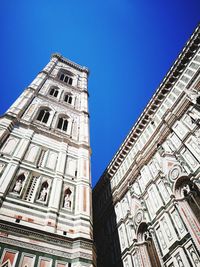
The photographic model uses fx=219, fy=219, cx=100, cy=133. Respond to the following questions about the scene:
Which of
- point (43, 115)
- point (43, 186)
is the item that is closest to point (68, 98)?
point (43, 115)

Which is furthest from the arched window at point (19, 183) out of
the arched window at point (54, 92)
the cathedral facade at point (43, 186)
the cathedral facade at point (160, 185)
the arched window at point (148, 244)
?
the arched window at point (54, 92)

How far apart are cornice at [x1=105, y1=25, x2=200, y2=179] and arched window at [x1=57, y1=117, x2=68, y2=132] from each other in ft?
14.4

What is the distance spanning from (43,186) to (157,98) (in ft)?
27.7

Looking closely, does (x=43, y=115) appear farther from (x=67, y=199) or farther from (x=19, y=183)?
(x=67, y=199)

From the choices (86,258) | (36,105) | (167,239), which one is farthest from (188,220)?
(36,105)

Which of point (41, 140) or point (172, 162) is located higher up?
point (41, 140)

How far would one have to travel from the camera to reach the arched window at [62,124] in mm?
16516

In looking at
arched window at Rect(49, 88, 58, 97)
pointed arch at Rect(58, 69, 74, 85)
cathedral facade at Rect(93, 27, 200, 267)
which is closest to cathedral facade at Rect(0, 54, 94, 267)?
cathedral facade at Rect(93, 27, 200, 267)

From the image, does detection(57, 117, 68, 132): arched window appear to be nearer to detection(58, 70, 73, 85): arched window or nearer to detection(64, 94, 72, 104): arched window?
detection(64, 94, 72, 104): arched window

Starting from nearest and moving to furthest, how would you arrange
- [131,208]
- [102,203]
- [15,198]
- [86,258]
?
1. [86,258]
2. [15,198]
3. [131,208]
4. [102,203]

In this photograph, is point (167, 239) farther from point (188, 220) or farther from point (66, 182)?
point (66, 182)

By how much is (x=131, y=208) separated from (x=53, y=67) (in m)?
21.9

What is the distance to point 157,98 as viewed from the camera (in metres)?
13.5

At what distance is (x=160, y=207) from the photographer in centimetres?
941
